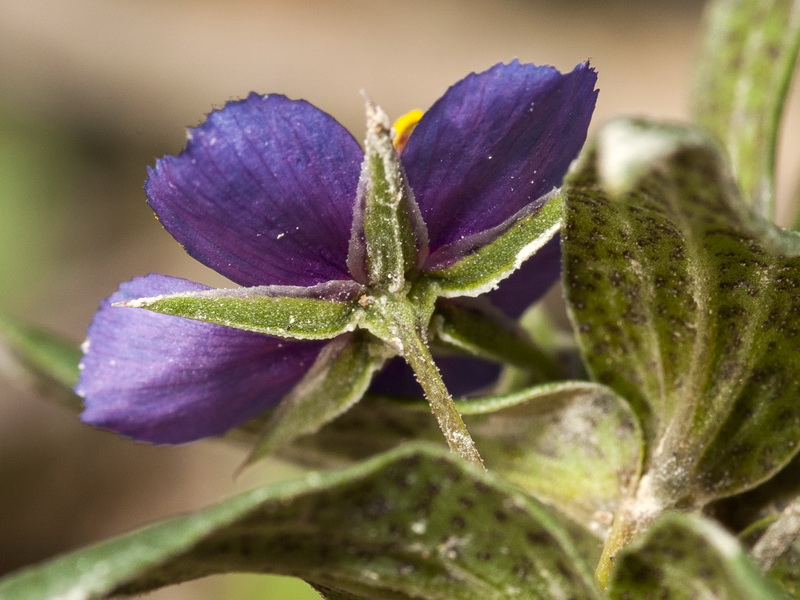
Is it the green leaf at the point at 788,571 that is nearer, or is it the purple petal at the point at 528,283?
the green leaf at the point at 788,571

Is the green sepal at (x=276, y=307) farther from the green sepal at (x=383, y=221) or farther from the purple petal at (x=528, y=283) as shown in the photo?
the purple petal at (x=528, y=283)

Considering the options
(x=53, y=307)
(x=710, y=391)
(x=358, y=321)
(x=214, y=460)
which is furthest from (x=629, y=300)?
(x=53, y=307)

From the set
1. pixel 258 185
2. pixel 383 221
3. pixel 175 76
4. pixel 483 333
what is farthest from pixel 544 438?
pixel 175 76

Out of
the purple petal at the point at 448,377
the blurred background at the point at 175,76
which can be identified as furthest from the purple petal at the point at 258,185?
the blurred background at the point at 175,76

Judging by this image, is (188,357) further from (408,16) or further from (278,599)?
(408,16)

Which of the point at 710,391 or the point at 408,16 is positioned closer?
the point at 710,391

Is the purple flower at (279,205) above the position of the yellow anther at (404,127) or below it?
below

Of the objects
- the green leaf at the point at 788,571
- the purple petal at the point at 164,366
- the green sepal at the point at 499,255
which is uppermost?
the purple petal at the point at 164,366
